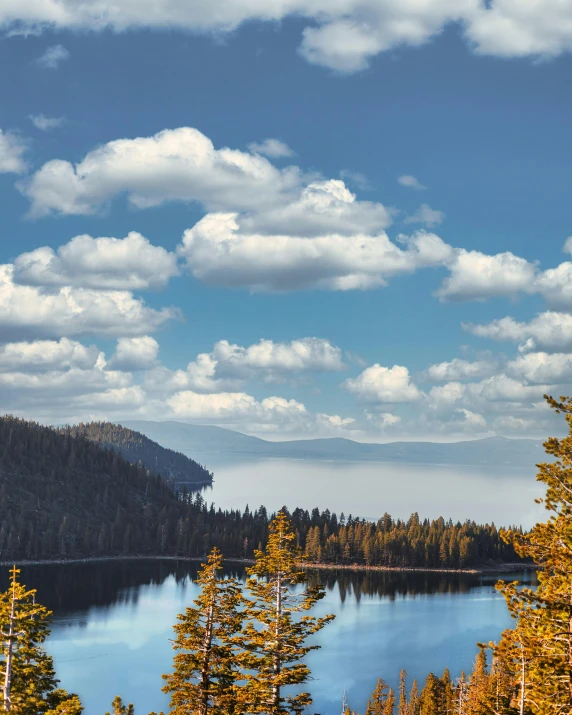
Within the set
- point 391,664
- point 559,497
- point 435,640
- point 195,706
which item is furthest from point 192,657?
point 435,640

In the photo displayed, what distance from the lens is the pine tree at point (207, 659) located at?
3653 cm

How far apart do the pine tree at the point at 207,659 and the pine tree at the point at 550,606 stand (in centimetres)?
1633

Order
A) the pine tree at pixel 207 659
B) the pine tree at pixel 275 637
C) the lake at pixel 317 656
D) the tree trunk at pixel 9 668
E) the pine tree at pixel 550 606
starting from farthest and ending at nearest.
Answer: the lake at pixel 317 656, the pine tree at pixel 207 659, the pine tree at pixel 275 637, the tree trunk at pixel 9 668, the pine tree at pixel 550 606

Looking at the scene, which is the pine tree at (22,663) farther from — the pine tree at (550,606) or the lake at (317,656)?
the lake at (317,656)

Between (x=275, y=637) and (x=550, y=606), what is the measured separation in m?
16.3

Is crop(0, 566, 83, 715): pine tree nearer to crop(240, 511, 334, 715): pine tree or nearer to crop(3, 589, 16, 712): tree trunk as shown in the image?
crop(3, 589, 16, 712): tree trunk

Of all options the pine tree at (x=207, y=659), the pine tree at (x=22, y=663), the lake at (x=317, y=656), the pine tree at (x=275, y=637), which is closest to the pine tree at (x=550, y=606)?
the pine tree at (x=275, y=637)

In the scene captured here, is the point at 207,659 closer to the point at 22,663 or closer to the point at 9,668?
the point at 22,663

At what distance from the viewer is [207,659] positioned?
3697 cm

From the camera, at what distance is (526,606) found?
25406mm

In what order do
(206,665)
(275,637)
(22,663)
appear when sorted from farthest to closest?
(206,665), (275,637), (22,663)

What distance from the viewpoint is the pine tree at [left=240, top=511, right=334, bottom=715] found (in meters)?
35.4

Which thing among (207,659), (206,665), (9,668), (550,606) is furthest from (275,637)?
(550,606)

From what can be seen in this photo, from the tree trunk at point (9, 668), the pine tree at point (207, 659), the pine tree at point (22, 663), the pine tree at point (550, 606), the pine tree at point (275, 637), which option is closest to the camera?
the pine tree at point (550, 606)
